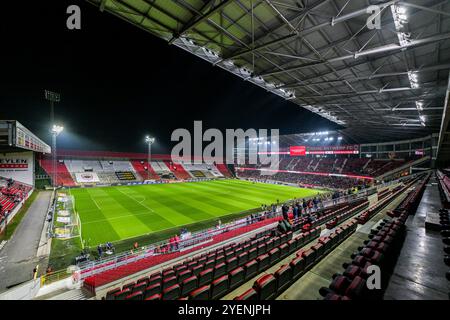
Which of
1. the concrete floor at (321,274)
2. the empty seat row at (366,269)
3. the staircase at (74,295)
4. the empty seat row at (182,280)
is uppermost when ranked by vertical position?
the empty seat row at (366,269)

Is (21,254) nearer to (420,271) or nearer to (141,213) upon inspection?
(141,213)

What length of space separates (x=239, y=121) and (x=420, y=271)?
2790cm

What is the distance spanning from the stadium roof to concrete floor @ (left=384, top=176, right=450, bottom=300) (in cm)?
685

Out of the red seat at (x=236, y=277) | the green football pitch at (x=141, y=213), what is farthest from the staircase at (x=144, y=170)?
the red seat at (x=236, y=277)

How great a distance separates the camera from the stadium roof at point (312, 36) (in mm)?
7363

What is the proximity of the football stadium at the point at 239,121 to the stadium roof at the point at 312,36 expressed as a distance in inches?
3.1

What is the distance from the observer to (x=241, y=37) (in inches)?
382

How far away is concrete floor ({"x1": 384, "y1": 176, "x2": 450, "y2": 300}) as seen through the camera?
3779mm

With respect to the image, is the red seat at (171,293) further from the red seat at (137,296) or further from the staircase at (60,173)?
the staircase at (60,173)

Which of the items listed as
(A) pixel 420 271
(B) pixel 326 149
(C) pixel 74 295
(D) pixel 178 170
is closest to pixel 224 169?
(D) pixel 178 170
